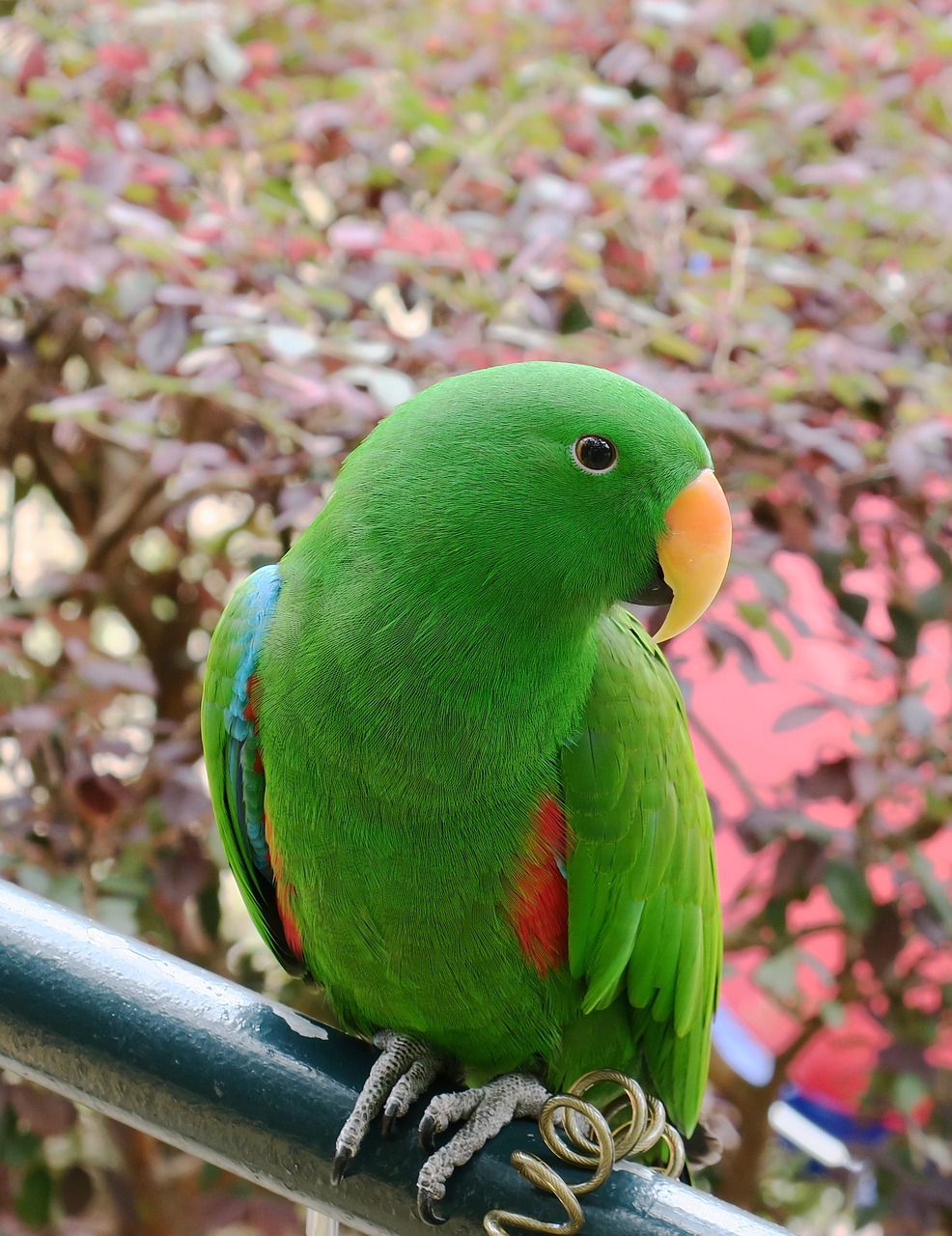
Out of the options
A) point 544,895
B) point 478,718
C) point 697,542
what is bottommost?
point 544,895

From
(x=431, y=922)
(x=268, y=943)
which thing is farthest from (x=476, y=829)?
(x=268, y=943)

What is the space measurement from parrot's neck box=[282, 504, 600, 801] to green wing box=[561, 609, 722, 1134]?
3.9 inches

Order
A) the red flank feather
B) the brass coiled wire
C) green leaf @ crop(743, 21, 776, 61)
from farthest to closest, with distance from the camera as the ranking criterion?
green leaf @ crop(743, 21, 776, 61)
the red flank feather
the brass coiled wire

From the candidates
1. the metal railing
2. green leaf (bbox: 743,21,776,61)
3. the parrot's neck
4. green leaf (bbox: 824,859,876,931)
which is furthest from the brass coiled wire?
green leaf (bbox: 743,21,776,61)

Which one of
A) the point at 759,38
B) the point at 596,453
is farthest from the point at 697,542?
the point at 759,38

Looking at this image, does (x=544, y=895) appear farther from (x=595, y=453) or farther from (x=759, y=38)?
(x=759, y=38)

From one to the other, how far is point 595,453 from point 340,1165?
621mm

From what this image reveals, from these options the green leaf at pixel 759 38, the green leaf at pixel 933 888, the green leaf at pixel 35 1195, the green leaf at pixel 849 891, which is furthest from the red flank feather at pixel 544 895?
the green leaf at pixel 759 38

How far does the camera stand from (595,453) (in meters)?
1.14

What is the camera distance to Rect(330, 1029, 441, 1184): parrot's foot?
984 millimetres

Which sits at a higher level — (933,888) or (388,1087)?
(388,1087)

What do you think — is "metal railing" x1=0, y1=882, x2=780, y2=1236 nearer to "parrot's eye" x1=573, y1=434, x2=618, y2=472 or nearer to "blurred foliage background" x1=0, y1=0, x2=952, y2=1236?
"parrot's eye" x1=573, y1=434, x2=618, y2=472

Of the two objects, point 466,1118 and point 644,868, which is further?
point 644,868

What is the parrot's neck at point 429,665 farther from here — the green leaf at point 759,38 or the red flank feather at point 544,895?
the green leaf at point 759,38
